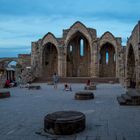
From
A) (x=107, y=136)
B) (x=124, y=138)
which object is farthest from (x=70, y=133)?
(x=124, y=138)

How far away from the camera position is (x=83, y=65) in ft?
141

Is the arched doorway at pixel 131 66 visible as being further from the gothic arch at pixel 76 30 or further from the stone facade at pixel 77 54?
Answer: the gothic arch at pixel 76 30

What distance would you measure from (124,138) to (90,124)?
1583 mm

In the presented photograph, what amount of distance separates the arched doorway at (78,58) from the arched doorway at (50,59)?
2.60m

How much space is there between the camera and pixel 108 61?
4253cm

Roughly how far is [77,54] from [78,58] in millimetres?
662

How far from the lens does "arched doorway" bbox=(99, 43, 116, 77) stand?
138 ft

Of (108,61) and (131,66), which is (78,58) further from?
(131,66)

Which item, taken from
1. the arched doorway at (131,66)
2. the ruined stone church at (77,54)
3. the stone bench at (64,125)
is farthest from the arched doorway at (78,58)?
the stone bench at (64,125)

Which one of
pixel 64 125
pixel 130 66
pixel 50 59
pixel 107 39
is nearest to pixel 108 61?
pixel 107 39

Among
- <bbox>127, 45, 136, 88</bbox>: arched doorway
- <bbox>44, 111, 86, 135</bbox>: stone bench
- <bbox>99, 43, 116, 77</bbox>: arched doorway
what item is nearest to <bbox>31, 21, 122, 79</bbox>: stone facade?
<bbox>99, 43, 116, 77</bbox>: arched doorway

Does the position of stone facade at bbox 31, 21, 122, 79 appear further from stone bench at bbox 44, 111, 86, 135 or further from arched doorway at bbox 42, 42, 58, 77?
stone bench at bbox 44, 111, 86, 135

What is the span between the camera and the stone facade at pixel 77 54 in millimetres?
38969

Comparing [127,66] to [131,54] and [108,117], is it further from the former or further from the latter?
[108,117]
